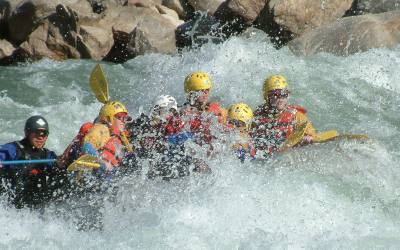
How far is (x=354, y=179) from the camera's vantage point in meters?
6.98

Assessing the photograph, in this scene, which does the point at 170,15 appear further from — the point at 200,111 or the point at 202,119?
the point at 202,119

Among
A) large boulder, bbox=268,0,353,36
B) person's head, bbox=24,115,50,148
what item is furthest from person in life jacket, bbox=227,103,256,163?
large boulder, bbox=268,0,353,36

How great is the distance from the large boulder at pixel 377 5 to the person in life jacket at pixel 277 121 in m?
5.30

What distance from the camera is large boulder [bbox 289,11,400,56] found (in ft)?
34.8

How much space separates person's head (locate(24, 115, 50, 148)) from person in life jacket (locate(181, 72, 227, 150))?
145 cm

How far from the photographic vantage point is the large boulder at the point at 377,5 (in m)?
11.8

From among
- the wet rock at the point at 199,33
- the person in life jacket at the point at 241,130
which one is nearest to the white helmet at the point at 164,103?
the person in life jacket at the point at 241,130

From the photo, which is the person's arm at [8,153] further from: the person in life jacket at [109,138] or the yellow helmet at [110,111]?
the yellow helmet at [110,111]

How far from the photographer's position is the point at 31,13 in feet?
39.7

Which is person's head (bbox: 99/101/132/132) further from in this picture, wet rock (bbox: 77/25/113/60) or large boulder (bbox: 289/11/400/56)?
wet rock (bbox: 77/25/113/60)

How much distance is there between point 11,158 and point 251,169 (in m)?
2.27

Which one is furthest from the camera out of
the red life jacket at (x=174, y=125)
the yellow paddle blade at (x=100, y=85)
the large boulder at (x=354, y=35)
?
the large boulder at (x=354, y=35)

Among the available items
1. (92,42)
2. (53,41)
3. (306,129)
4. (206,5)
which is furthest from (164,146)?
(206,5)

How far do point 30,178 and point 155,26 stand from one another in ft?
20.2
